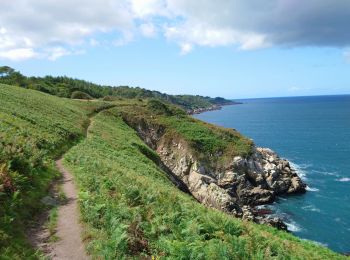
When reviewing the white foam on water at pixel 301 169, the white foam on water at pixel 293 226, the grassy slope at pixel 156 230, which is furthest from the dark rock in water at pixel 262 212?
the grassy slope at pixel 156 230

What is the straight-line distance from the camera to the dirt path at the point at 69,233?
13768 mm

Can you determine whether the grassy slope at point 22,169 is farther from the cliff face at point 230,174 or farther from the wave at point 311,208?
the wave at point 311,208

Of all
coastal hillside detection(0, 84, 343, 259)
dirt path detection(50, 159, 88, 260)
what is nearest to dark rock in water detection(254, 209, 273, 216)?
coastal hillside detection(0, 84, 343, 259)

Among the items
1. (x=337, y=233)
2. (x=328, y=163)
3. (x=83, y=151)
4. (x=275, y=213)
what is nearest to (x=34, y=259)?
(x=83, y=151)

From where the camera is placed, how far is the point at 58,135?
41594 mm

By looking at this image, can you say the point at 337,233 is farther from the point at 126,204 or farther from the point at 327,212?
the point at 126,204

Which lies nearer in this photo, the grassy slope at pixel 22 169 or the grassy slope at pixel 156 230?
the grassy slope at pixel 156 230

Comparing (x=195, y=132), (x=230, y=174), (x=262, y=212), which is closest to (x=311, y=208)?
(x=262, y=212)

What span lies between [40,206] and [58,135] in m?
24.1

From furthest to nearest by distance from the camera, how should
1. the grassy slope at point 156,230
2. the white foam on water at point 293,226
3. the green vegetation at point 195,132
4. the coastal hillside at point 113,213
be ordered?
1. the green vegetation at point 195,132
2. the white foam on water at point 293,226
3. the coastal hillside at point 113,213
4. the grassy slope at point 156,230

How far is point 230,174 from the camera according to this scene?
67.7 meters

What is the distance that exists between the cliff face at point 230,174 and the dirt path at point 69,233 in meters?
39.2

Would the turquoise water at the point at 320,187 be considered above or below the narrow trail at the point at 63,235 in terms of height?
below

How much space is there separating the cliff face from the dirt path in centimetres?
3918
